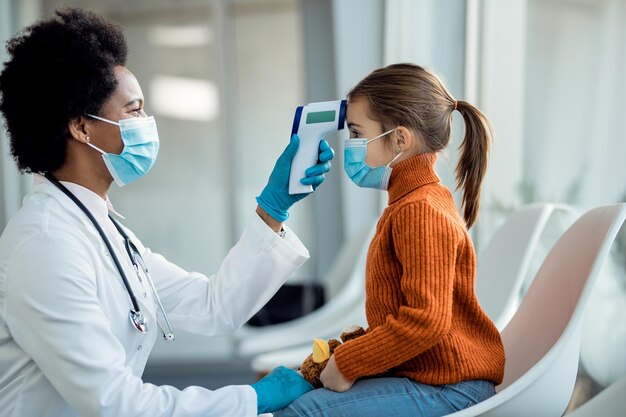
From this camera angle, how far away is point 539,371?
1.18 metres

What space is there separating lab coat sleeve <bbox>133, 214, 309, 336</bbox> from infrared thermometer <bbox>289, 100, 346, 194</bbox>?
14 centimetres

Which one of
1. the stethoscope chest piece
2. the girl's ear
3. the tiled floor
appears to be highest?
the girl's ear

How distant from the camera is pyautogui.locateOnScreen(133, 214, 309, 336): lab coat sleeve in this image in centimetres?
155

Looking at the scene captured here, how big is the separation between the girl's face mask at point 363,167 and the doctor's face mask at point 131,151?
424 mm

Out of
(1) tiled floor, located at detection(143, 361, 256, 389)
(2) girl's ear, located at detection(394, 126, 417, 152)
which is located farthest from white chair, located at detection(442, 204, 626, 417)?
(1) tiled floor, located at detection(143, 361, 256, 389)

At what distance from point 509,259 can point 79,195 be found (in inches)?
40.5

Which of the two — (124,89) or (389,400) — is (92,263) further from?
(389,400)

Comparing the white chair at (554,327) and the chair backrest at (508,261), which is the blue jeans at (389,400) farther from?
the chair backrest at (508,261)

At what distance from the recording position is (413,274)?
3.96ft

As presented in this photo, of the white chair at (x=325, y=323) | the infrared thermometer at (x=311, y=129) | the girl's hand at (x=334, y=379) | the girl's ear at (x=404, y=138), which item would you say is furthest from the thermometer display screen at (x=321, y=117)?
the white chair at (x=325, y=323)

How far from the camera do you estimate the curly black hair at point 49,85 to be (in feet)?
4.44

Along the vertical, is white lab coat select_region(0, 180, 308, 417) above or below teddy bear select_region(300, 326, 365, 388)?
above

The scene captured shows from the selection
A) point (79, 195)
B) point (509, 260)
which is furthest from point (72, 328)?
point (509, 260)

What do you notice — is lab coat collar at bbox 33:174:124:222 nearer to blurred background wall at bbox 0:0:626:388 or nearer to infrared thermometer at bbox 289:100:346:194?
infrared thermometer at bbox 289:100:346:194
